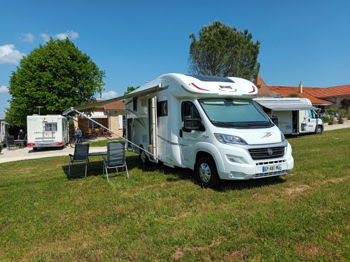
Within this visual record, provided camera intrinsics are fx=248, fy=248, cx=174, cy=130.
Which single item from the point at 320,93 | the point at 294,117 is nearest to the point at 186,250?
the point at 294,117

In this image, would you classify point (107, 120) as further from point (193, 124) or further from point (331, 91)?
point (331, 91)

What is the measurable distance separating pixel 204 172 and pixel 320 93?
4417 centimetres

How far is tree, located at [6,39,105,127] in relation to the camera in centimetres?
2072

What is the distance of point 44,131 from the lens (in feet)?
56.5

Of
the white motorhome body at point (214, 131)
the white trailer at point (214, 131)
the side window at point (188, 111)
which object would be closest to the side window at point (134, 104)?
the white motorhome body at point (214, 131)

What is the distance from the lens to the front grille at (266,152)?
15.9 feet

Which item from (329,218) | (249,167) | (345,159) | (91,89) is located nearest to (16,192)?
(249,167)

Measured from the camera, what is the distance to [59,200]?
17.2 ft

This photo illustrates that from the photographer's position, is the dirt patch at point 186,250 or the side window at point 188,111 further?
the side window at point 188,111

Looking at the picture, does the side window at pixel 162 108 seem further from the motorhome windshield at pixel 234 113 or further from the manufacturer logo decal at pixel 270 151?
the manufacturer logo decal at pixel 270 151

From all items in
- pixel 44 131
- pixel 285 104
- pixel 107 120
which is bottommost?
pixel 44 131

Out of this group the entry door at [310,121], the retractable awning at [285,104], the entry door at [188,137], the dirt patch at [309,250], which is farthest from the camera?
the entry door at [310,121]

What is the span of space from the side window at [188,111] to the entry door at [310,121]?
593 inches

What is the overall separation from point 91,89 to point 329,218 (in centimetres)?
2240
